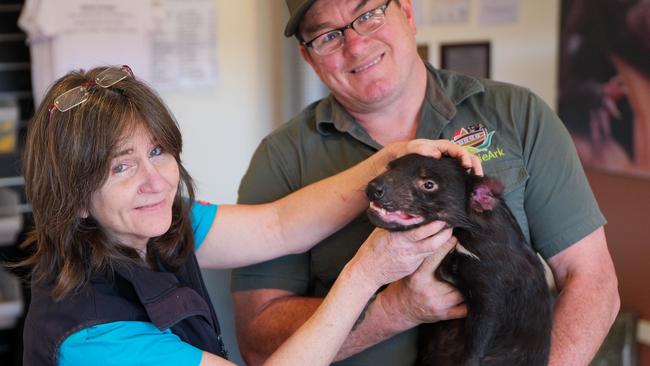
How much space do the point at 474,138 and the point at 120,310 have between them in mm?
904

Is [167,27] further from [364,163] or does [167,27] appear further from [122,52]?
[364,163]

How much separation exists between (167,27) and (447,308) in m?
1.68

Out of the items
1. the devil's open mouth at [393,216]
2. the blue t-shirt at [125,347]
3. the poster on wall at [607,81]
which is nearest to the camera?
the blue t-shirt at [125,347]

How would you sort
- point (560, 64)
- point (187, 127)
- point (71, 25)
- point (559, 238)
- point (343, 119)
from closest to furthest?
1. point (559, 238)
2. point (343, 119)
3. point (71, 25)
4. point (187, 127)
5. point (560, 64)

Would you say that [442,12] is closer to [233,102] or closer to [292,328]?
[233,102]

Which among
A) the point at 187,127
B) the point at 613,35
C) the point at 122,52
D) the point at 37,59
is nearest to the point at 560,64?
the point at 613,35

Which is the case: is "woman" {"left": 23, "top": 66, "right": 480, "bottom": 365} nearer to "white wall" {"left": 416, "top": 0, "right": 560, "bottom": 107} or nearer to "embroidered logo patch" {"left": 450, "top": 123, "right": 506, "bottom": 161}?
"embroidered logo patch" {"left": 450, "top": 123, "right": 506, "bottom": 161}

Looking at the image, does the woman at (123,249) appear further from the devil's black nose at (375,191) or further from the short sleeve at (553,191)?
the short sleeve at (553,191)

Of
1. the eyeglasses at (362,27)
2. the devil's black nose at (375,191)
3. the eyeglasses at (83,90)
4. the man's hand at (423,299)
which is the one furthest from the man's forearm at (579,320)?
the eyeglasses at (83,90)

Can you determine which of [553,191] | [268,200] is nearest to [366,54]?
[268,200]

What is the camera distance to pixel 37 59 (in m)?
2.66

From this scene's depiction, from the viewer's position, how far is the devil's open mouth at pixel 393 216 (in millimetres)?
1411

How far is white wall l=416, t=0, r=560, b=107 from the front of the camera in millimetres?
3346

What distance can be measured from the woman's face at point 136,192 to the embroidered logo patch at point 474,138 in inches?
27.7
